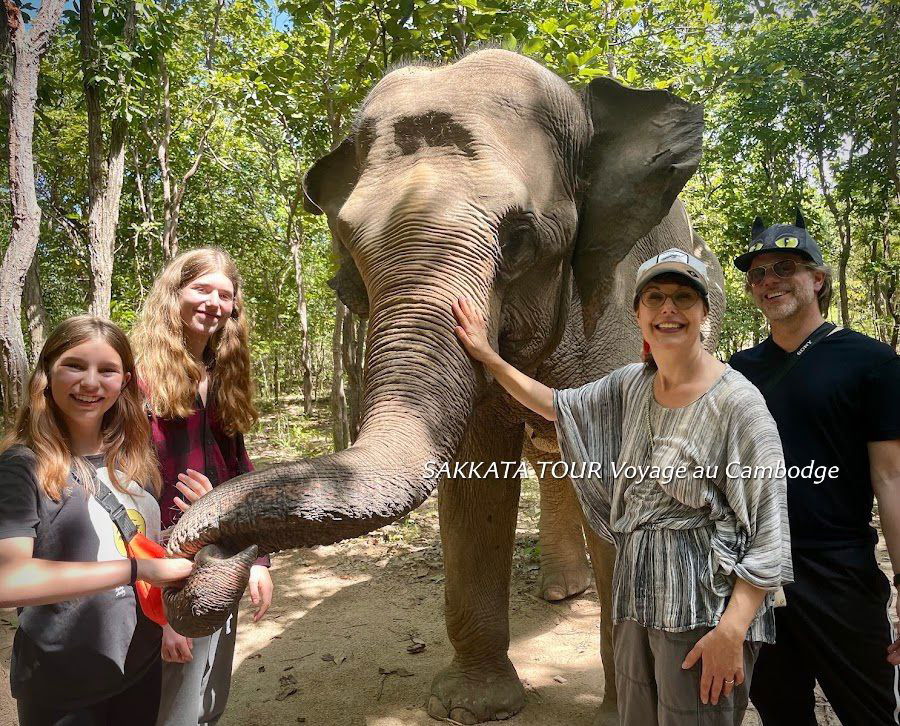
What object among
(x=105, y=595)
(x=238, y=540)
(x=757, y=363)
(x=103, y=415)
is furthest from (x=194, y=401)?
(x=757, y=363)

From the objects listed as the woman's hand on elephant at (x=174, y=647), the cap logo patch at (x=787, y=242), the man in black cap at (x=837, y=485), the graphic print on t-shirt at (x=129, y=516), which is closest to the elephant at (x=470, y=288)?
the graphic print on t-shirt at (x=129, y=516)

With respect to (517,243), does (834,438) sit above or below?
below

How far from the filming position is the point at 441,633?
15.7 ft

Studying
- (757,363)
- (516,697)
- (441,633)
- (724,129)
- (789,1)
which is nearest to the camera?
(757,363)

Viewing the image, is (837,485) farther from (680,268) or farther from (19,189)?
(19,189)

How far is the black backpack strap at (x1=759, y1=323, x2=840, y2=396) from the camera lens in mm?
2334

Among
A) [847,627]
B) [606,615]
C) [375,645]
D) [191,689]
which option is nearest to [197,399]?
[191,689]

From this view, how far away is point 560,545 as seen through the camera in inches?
218

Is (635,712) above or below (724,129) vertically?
below

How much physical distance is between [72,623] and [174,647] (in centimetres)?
34

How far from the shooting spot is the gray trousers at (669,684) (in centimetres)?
184

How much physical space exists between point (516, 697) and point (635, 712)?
1834 mm

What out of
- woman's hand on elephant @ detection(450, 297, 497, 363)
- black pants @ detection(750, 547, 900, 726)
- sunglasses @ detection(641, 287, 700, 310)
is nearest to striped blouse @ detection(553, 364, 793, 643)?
sunglasses @ detection(641, 287, 700, 310)

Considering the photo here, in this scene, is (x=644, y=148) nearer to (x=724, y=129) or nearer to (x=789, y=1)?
(x=789, y=1)
